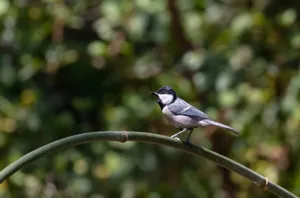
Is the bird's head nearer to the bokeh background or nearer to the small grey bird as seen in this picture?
the small grey bird

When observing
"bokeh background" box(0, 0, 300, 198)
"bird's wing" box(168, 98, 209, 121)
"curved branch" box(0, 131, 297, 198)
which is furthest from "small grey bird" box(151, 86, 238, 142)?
"bokeh background" box(0, 0, 300, 198)

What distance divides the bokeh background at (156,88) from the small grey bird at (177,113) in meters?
1.41

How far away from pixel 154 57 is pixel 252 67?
0.50 metres

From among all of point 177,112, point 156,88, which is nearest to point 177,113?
point 177,112

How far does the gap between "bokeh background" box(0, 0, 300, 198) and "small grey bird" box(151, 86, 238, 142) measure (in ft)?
4.64

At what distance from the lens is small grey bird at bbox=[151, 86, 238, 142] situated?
169cm

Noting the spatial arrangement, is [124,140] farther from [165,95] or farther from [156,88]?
[156,88]

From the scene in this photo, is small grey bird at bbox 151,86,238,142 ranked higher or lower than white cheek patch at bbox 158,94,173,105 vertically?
lower

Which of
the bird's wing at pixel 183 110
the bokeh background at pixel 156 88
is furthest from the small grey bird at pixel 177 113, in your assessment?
the bokeh background at pixel 156 88

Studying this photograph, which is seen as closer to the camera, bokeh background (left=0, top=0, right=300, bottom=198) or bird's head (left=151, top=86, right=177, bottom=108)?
bird's head (left=151, top=86, right=177, bottom=108)

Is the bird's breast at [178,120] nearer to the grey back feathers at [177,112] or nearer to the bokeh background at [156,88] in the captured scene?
the grey back feathers at [177,112]

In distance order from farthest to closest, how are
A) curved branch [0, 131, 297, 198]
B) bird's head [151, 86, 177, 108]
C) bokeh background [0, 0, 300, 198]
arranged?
bokeh background [0, 0, 300, 198] → bird's head [151, 86, 177, 108] → curved branch [0, 131, 297, 198]

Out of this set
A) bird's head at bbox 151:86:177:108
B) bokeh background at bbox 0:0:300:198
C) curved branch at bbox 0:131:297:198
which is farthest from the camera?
bokeh background at bbox 0:0:300:198

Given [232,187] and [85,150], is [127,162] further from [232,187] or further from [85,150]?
[232,187]
